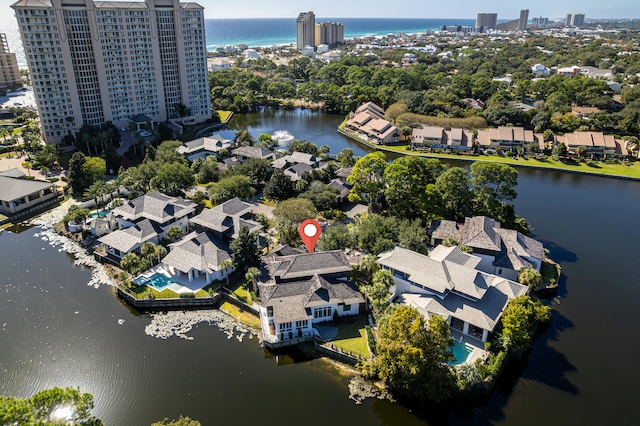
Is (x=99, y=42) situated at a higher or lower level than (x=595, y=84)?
higher

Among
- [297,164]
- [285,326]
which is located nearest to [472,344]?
[285,326]

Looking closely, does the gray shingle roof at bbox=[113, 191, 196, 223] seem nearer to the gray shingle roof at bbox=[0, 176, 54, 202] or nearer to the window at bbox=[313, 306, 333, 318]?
the gray shingle roof at bbox=[0, 176, 54, 202]

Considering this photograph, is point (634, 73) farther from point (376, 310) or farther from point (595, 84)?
point (376, 310)

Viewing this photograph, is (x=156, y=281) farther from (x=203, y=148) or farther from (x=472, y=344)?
(x=203, y=148)

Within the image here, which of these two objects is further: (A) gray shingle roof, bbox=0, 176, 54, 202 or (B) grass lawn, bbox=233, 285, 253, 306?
(A) gray shingle roof, bbox=0, 176, 54, 202

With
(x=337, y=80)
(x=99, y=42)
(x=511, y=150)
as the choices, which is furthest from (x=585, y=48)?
(x=99, y=42)

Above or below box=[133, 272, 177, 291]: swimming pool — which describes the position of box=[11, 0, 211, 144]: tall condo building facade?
above

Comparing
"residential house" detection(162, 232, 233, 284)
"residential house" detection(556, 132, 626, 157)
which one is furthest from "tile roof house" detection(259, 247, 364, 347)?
"residential house" detection(556, 132, 626, 157)
